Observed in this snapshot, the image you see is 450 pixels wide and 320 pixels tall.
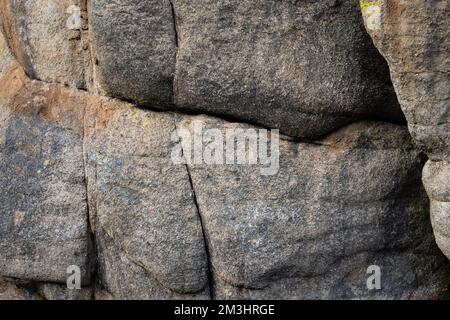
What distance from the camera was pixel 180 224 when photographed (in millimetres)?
4488

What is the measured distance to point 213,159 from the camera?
4395mm

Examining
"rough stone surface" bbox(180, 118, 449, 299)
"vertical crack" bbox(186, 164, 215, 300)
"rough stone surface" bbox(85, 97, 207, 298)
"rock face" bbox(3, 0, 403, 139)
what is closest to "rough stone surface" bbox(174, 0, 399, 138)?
"rock face" bbox(3, 0, 403, 139)

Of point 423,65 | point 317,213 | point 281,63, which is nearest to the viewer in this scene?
point 423,65

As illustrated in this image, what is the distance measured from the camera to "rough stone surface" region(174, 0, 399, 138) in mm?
4160

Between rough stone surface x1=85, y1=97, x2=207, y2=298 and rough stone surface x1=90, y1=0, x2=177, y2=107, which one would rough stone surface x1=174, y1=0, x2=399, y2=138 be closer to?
rough stone surface x1=90, y1=0, x2=177, y2=107

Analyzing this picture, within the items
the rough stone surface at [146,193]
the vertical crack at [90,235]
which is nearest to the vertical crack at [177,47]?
the rough stone surface at [146,193]

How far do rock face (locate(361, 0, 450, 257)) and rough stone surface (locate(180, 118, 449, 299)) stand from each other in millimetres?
461

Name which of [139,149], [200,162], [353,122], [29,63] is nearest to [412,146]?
[353,122]

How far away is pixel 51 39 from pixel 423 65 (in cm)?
224


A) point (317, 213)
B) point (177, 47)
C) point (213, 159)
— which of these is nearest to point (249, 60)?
point (177, 47)

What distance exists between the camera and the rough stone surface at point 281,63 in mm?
4160

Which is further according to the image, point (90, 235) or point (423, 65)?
point (90, 235)

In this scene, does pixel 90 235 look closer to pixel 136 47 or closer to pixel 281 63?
pixel 136 47

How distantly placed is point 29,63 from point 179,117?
106 centimetres
